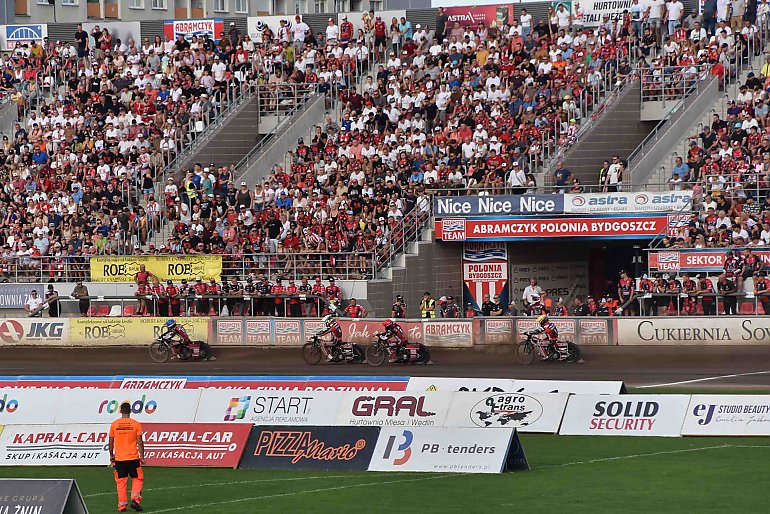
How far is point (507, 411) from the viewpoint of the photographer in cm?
2180

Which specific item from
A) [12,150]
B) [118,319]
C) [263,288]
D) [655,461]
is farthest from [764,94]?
[12,150]

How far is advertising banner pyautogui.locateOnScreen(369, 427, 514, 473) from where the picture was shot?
18297mm

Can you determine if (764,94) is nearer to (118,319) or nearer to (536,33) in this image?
(536,33)

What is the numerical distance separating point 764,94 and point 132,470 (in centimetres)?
2715

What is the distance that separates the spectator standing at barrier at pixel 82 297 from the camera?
40625 millimetres

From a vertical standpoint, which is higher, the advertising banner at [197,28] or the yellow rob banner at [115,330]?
the advertising banner at [197,28]

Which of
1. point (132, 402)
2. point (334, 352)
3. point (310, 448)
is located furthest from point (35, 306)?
point (310, 448)

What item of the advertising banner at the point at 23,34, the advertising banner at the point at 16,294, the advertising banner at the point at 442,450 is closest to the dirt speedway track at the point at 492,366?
the advertising banner at the point at 16,294

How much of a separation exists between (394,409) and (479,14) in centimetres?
2784

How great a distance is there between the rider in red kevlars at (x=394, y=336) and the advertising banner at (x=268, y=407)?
36.3ft

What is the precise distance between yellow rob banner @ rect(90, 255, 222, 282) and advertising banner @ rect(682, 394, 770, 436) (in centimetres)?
2182

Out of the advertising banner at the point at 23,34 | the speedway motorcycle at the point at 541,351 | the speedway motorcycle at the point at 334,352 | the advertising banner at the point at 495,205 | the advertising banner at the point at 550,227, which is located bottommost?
the speedway motorcycle at the point at 334,352

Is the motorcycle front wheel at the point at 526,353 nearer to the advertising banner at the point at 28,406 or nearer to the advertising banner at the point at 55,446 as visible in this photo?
the advertising banner at the point at 28,406

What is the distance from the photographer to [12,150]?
4781cm
